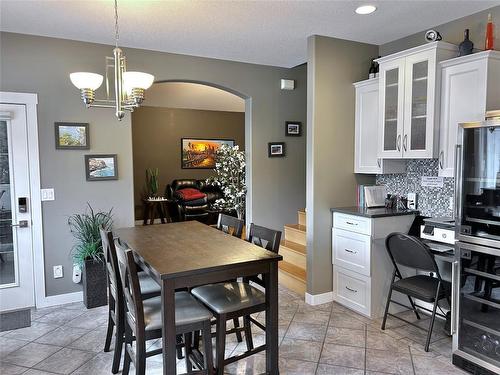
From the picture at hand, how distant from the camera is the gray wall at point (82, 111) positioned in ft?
12.0

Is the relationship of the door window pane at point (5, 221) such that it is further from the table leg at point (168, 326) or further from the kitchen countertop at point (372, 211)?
the kitchen countertop at point (372, 211)

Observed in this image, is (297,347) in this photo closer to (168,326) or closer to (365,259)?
(365,259)

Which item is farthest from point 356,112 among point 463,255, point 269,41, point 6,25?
point 6,25

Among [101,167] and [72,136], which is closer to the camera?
[72,136]

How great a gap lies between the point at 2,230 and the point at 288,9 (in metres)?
3.42

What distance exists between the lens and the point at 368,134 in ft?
12.7

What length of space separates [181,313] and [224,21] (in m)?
2.48

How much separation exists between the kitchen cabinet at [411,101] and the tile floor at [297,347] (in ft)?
5.22

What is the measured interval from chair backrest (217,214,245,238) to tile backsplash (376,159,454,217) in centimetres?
183

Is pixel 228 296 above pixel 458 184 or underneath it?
underneath

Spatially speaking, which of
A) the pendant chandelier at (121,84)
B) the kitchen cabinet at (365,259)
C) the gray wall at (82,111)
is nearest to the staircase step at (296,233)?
the gray wall at (82,111)

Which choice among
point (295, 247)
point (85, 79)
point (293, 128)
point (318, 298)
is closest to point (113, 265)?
point (85, 79)

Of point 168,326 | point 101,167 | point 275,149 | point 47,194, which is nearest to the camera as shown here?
point 168,326

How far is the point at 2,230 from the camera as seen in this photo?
3.68 meters
